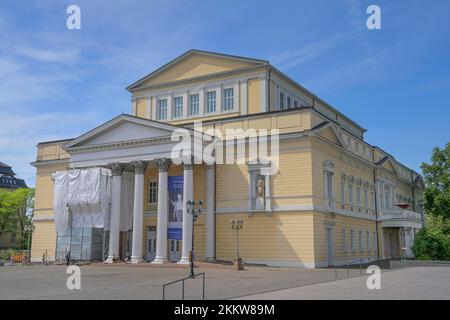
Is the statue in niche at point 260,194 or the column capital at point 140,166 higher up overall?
the column capital at point 140,166

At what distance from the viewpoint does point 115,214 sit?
36.9 meters

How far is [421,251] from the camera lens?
40.2 metres

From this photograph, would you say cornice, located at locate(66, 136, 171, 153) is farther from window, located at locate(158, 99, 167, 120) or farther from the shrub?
the shrub

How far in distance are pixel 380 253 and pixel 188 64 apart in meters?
25.4

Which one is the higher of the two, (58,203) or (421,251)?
(58,203)

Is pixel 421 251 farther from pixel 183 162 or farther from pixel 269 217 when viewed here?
pixel 183 162

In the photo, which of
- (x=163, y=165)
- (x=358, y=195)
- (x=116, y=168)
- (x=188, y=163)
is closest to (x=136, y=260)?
(x=163, y=165)

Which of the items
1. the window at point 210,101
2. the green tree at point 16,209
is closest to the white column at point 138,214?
the window at point 210,101

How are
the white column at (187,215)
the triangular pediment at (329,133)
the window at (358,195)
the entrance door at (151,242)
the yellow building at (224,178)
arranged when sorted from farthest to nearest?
the window at (358,195) → the entrance door at (151,242) → the triangular pediment at (329,133) → the yellow building at (224,178) → the white column at (187,215)

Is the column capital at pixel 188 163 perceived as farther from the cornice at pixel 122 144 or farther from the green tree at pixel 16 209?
the green tree at pixel 16 209

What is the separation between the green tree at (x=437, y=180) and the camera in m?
50.6

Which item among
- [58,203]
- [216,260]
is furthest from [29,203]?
[216,260]

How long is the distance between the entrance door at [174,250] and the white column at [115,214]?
4097mm
